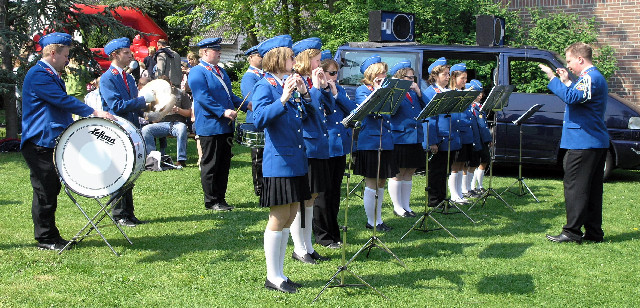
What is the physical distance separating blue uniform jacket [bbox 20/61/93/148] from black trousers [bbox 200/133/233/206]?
240 centimetres

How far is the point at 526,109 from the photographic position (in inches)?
460

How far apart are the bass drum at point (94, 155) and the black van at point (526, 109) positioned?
245 inches

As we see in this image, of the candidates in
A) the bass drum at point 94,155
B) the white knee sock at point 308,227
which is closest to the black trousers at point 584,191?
the white knee sock at point 308,227

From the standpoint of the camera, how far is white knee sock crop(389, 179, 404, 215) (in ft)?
28.9

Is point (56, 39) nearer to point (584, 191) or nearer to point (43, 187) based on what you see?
point (43, 187)

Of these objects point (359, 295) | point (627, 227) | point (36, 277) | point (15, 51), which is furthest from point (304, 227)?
point (15, 51)

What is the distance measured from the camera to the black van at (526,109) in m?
11.5

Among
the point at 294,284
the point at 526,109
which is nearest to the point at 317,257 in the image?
the point at 294,284

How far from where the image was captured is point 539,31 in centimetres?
1539

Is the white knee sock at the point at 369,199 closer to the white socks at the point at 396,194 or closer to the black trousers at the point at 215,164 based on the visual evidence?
the white socks at the point at 396,194

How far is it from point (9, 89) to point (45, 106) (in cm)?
775

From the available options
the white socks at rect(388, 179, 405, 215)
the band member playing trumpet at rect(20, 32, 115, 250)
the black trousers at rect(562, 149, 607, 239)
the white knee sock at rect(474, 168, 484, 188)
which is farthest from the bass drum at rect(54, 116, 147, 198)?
the white knee sock at rect(474, 168, 484, 188)

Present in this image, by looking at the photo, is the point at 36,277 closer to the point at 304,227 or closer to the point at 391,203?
the point at 304,227

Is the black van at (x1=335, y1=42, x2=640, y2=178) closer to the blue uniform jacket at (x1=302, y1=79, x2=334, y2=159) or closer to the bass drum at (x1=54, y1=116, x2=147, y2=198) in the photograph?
the blue uniform jacket at (x1=302, y1=79, x2=334, y2=159)
